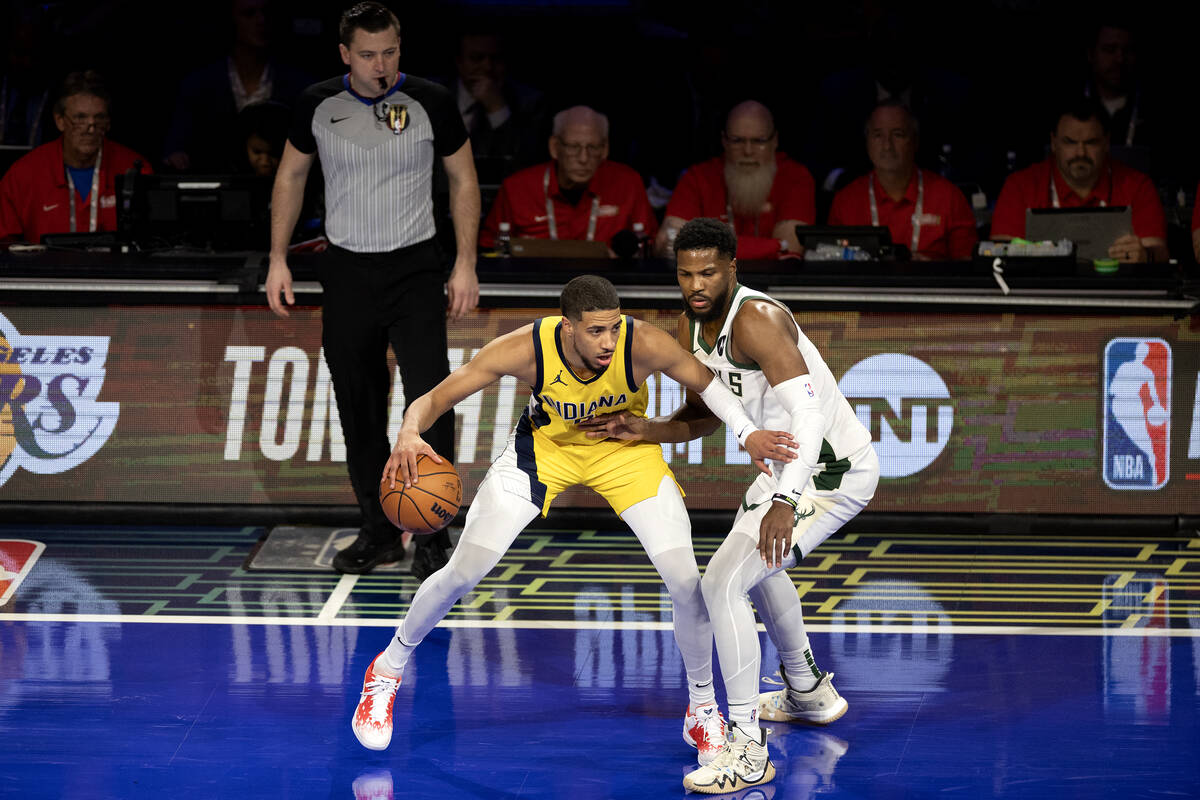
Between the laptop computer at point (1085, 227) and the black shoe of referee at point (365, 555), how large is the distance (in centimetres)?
377

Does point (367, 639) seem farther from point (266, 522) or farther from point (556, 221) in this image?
point (556, 221)

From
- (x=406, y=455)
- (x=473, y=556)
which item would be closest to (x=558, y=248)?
(x=406, y=455)

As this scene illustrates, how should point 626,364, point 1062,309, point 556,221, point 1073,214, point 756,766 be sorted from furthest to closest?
point 556,221, point 1073,214, point 1062,309, point 626,364, point 756,766

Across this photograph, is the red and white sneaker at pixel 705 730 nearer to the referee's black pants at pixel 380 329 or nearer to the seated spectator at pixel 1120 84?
the referee's black pants at pixel 380 329

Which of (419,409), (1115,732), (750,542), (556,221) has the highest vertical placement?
(556,221)

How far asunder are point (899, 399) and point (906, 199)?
1.98 m

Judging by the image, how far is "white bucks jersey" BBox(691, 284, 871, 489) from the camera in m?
5.21

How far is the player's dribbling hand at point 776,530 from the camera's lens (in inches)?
191

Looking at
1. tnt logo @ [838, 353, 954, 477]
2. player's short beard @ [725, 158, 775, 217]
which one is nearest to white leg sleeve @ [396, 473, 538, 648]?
tnt logo @ [838, 353, 954, 477]

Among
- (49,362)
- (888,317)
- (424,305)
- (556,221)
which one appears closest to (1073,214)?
(888,317)

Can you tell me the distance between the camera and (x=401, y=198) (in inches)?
267

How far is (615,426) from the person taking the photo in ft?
17.4

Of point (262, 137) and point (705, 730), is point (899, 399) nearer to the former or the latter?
point (705, 730)

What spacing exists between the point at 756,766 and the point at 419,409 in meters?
1.63
